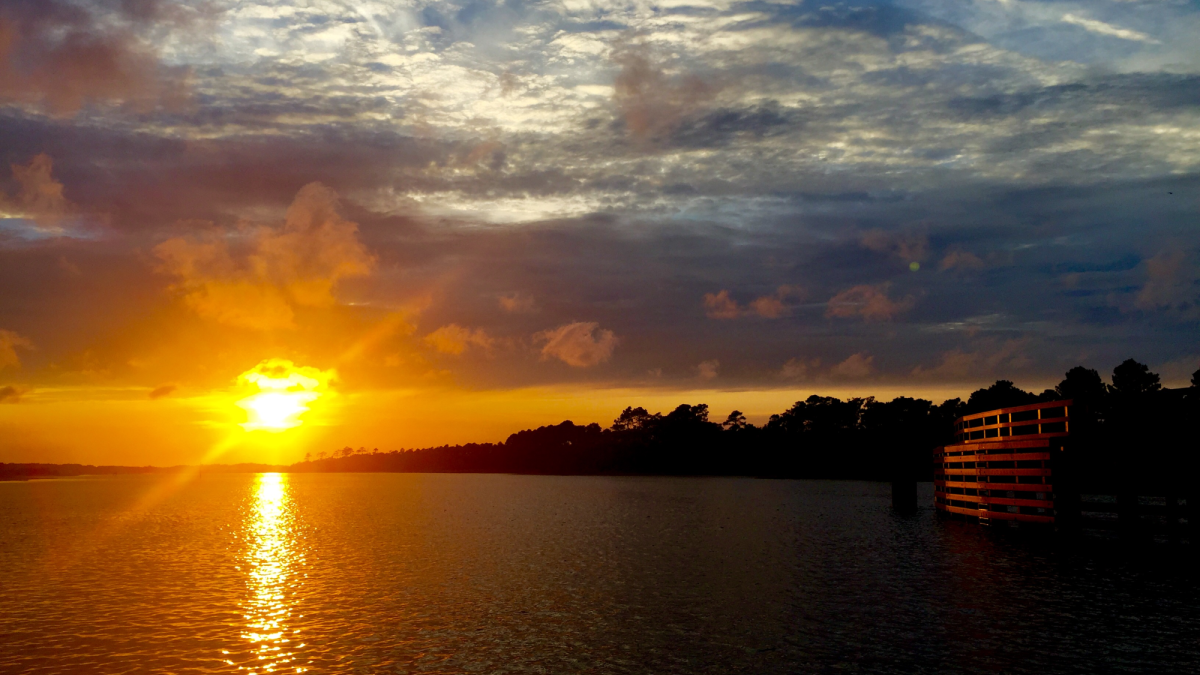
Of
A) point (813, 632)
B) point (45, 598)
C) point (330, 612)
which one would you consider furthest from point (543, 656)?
point (45, 598)

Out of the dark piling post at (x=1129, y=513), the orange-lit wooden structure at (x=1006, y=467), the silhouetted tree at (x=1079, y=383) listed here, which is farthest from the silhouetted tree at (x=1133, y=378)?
the dark piling post at (x=1129, y=513)

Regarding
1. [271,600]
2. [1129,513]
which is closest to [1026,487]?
[1129,513]

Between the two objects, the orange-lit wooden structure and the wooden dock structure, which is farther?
the orange-lit wooden structure

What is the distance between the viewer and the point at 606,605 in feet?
84.7

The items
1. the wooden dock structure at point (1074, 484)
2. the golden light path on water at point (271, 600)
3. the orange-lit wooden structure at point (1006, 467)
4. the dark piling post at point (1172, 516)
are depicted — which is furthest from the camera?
the orange-lit wooden structure at point (1006, 467)

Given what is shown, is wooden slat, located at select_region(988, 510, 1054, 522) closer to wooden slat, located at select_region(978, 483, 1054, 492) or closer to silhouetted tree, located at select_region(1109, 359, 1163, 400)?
wooden slat, located at select_region(978, 483, 1054, 492)

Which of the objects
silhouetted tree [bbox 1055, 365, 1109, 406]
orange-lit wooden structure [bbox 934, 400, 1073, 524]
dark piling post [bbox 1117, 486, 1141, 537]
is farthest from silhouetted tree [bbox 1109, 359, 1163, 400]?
dark piling post [bbox 1117, 486, 1141, 537]

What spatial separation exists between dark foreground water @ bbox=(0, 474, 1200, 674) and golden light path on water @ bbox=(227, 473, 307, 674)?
0.12 metres

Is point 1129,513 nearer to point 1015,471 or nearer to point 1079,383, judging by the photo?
point 1015,471

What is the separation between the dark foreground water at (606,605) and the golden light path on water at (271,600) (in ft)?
0.38

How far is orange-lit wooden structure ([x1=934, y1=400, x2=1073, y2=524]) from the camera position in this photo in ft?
131

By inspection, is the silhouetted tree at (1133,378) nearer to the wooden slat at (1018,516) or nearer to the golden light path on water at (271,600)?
the wooden slat at (1018,516)

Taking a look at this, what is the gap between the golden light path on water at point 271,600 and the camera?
19.3 m

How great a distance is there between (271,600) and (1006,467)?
3950 centimetres
